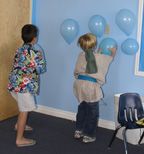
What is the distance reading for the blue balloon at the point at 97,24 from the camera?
3686 mm

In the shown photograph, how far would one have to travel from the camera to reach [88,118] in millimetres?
3662

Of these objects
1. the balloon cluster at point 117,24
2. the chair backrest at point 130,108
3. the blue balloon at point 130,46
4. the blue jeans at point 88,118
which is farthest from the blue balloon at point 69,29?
the chair backrest at point 130,108

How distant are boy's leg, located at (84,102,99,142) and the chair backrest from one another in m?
0.40

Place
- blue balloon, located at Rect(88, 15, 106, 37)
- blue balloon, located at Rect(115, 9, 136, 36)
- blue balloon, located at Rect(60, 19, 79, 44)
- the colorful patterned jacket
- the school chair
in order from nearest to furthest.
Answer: the school chair, the colorful patterned jacket, blue balloon, located at Rect(115, 9, 136, 36), blue balloon, located at Rect(88, 15, 106, 37), blue balloon, located at Rect(60, 19, 79, 44)

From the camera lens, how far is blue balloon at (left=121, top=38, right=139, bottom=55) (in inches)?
142

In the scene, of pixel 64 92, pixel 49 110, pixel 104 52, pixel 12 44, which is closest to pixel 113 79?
pixel 104 52

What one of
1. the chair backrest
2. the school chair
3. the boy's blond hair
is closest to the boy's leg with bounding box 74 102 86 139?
the school chair

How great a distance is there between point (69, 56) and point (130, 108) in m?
1.31

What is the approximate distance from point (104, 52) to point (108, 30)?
1.39 feet

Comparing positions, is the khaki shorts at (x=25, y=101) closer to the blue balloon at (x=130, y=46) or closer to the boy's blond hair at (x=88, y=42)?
the boy's blond hair at (x=88, y=42)

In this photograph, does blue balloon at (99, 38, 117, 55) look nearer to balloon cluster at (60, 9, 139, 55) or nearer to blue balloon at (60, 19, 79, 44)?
balloon cluster at (60, 9, 139, 55)

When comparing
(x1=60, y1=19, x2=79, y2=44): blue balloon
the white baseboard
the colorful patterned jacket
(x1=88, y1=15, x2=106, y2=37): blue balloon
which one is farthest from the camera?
the white baseboard

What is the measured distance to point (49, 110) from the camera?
4570 mm

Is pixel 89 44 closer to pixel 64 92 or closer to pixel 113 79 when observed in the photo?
pixel 113 79
